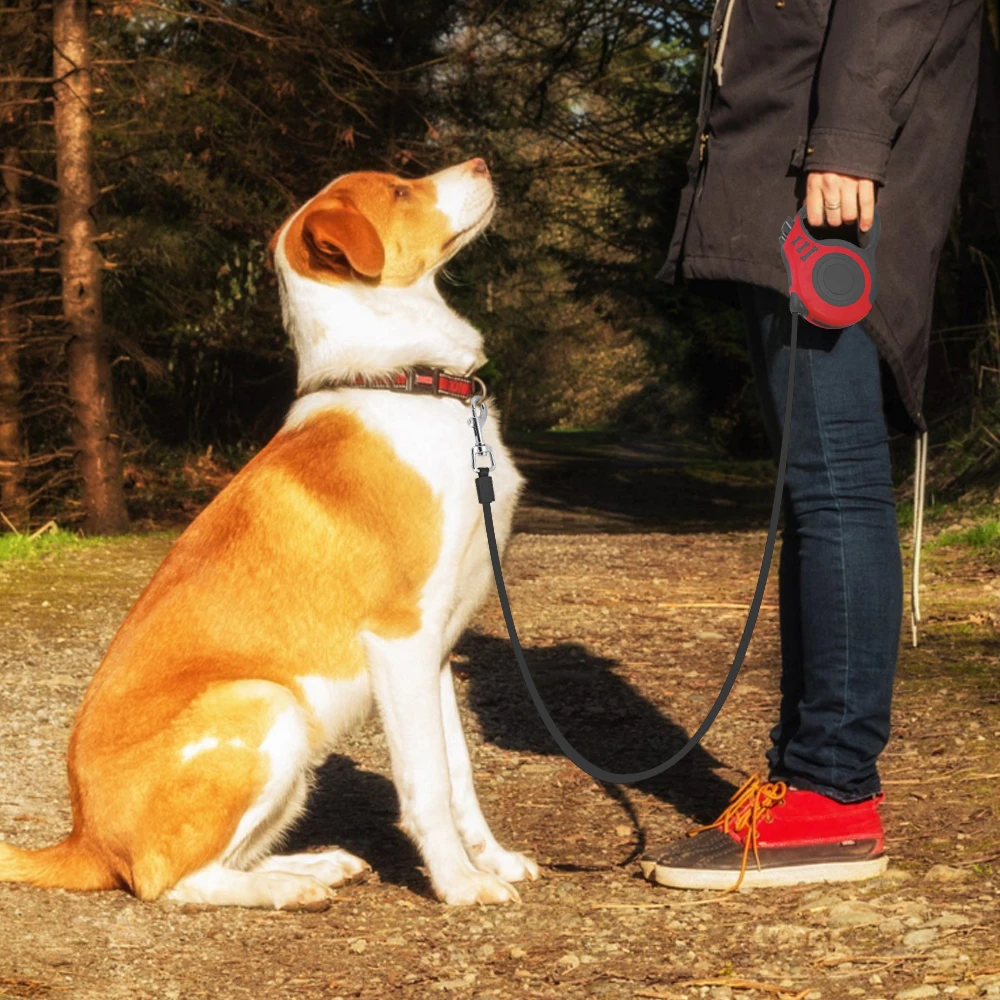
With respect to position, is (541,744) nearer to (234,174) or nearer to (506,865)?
(506,865)

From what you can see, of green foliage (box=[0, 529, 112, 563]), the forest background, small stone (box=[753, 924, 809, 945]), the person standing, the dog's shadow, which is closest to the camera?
small stone (box=[753, 924, 809, 945])

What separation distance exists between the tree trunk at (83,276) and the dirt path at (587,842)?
439 centimetres

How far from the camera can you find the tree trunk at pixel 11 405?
1164 cm

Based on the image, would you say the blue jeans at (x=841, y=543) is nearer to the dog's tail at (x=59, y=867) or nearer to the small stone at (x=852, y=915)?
→ the small stone at (x=852, y=915)

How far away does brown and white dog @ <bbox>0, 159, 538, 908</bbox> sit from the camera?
10.1 feet

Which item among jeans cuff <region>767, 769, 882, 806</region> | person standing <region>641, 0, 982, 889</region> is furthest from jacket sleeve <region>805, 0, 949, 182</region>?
jeans cuff <region>767, 769, 882, 806</region>

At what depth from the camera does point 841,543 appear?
2.99m

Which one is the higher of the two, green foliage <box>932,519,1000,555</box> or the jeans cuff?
the jeans cuff

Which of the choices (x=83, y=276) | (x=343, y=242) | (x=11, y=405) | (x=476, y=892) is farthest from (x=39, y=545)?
(x=476, y=892)

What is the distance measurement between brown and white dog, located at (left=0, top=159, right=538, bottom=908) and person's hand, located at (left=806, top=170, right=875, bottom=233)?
104cm

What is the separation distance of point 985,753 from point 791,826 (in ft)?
3.83

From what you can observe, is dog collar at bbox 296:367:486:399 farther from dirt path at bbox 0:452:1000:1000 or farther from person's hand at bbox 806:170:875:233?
dirt path at bbox 0:452:1000:1000

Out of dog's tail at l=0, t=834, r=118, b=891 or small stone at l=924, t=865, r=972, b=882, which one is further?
dog's tail at l=0, t=834, r=118, b=891

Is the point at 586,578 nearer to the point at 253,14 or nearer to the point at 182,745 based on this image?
the point at 182,745
